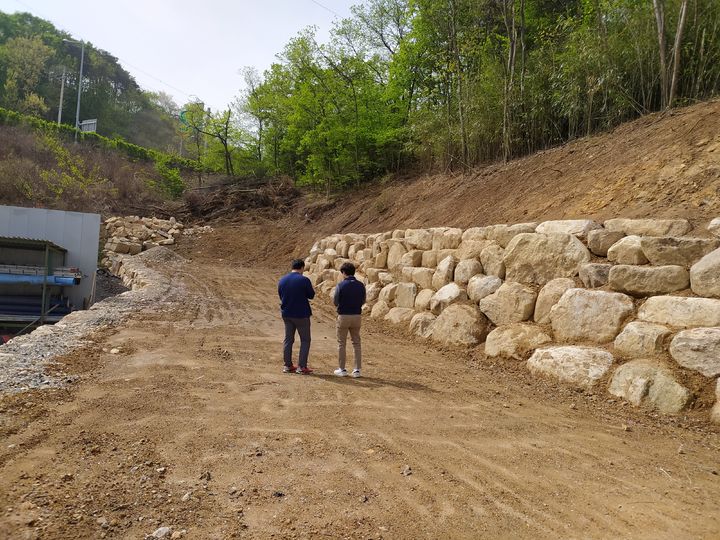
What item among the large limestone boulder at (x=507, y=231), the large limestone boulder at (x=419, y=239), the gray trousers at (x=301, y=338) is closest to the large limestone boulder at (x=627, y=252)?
the large limestone boulder at (x=507, y=231)

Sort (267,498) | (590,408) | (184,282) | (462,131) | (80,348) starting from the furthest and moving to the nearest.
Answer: (184,282), (462,131), (80,348), (590,408), (267,498)

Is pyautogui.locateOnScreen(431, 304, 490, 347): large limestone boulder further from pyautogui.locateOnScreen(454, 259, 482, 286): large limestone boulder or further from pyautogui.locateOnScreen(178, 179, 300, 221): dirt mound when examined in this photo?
pyautogui.locateOnScreen(178, 179, 300, 221): dirt mound

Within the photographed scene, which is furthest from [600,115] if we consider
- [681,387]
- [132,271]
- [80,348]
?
[132,271]

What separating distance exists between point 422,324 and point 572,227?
293 centimetres

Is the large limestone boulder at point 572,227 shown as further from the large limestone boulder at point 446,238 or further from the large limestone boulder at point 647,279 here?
the large limestone boulder at point 446,238

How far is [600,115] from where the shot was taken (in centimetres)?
930

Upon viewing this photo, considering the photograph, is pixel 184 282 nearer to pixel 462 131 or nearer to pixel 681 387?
pixel 462 131

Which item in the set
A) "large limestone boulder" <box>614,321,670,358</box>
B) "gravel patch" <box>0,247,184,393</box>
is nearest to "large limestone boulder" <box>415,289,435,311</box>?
"large limestone boulder" <box>614,321,670,358</box>

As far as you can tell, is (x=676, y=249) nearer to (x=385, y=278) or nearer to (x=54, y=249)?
(x=385, y=278)

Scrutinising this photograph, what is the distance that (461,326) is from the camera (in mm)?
7000

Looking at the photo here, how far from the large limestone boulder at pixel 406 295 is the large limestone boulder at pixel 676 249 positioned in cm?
431

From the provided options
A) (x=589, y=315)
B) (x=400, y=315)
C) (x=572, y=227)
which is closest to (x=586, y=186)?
(x=572, y=227)

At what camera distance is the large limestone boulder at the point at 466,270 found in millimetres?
7480

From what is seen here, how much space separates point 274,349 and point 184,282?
8.56m
